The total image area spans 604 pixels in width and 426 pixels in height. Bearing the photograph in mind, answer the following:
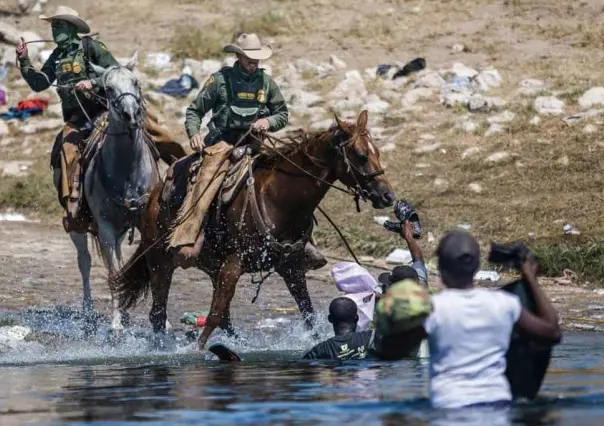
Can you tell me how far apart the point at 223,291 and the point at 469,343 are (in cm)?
563

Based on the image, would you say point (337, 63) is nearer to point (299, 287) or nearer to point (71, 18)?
point (71, 18)

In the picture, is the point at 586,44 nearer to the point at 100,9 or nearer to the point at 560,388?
the point at 100,9

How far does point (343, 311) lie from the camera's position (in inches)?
420

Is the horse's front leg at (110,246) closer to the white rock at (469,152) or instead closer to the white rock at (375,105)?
the white rock at (469,152)

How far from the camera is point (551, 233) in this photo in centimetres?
1638

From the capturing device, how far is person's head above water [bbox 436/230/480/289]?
6680mm

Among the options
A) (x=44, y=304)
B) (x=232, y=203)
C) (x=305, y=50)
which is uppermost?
(x=305, y=50)

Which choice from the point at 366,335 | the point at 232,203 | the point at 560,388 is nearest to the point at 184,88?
the point at 232,203

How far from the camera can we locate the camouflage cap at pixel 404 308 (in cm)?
652

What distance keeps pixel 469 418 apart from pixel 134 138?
7.25m

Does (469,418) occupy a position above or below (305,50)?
below

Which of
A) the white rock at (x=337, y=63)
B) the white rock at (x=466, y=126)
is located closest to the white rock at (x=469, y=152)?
the white rock at (x=466, y=126)

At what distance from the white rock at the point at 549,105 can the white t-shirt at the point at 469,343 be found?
13.6m

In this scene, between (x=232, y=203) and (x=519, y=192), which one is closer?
(x=232, y=203)
